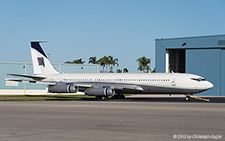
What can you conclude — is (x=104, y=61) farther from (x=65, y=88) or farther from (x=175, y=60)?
(x=65, y=88)

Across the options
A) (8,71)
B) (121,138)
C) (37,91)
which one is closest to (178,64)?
(37,91)

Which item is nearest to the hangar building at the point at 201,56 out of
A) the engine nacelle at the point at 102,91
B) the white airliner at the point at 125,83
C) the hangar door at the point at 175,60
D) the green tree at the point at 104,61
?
the hangar door at the point at 175,60

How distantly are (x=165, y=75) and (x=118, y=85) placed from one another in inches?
268

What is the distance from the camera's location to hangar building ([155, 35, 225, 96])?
72.2m

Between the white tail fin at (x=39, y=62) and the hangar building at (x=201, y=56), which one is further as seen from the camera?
the hangar building at (x=201, y=56)

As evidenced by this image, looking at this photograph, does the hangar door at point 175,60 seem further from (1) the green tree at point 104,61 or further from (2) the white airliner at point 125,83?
(1) the green tree at point 104,61

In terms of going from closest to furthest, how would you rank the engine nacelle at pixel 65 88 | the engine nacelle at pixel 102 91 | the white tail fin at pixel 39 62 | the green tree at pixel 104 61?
the engine nacelle at pixel 102 91 < the engine nacelle at pixel 65 88 < the white tail fin at pixel 39 62 < the green tree at pixel 104 61

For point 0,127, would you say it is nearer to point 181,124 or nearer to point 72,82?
point 181,124

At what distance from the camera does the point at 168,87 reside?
49.3 metres

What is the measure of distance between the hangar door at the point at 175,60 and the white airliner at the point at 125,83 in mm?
28379

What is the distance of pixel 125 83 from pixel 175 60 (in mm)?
34825

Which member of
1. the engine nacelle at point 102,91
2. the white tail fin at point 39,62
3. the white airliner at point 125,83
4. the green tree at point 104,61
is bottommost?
the engine nacelle at point 102,91

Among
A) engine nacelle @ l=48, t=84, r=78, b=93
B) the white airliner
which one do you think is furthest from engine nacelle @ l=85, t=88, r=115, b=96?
engine nacelle @ l=48, t=84, r=78, b=93

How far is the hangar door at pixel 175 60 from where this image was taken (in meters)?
80.1
